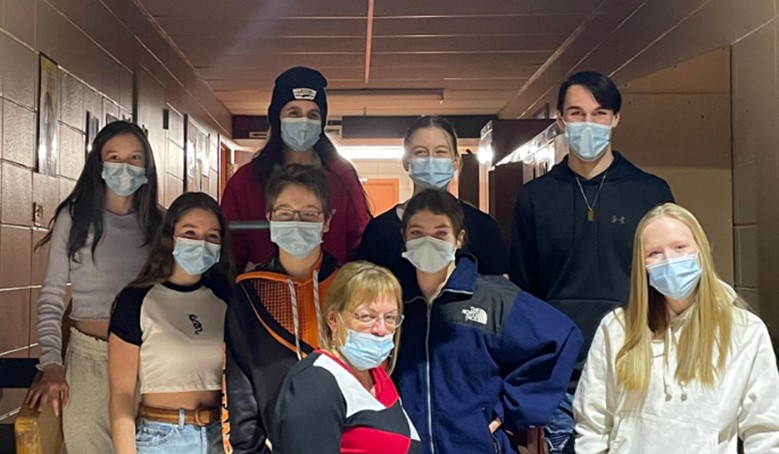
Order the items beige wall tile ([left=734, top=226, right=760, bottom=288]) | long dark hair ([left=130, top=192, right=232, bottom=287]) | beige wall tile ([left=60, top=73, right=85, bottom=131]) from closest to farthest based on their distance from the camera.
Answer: long dark hair ([left=130, top=192, right=232, bottom=287])
beige wall tile ([left=734, top=226, right=760, bottom=288])
beige wall tile ([left=60, top=73, right=85, bottom=131])

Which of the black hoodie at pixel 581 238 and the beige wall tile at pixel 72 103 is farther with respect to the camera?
the beige wall tile at pixel 72 103

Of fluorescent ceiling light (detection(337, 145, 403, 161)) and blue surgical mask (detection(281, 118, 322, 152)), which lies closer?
blue surgical mask (detection(281, 118, 322, 152))

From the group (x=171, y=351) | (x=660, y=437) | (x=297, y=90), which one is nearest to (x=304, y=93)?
(x=297, y=90)

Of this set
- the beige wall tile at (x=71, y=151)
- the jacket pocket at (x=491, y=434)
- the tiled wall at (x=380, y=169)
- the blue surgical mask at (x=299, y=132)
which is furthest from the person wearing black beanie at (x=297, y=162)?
the tiled wall at (x=380, y=169)

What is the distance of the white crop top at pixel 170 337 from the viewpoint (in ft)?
6.17

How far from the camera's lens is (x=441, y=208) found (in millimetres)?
1964

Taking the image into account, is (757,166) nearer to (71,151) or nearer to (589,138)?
(589,138)

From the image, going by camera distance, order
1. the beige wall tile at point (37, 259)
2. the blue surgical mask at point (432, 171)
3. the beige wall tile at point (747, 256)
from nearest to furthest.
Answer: the blue surgical mask at point (432, 171)
the beige wall tile at point (747, 256)
the beige wall tile at point (37, 259)

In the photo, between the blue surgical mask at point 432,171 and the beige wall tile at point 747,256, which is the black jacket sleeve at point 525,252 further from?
the beige wall tile at point 747,256

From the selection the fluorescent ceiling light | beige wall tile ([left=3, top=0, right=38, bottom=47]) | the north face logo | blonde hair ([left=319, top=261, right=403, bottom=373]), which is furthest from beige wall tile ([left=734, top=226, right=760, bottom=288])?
the fluorescent ceiling light

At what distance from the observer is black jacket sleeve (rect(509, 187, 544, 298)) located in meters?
2.17

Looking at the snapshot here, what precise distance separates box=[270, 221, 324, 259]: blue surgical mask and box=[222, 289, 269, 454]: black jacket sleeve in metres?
0.17

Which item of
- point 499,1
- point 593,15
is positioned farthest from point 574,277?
point 593,15

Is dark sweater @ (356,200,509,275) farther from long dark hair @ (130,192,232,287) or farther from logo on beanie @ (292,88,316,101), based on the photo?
logo on beanie @ (292,88,316,101)
